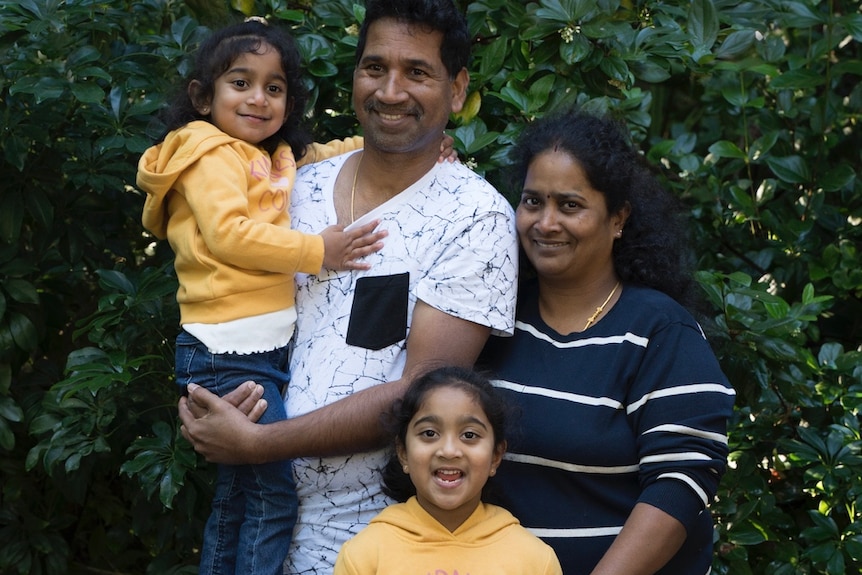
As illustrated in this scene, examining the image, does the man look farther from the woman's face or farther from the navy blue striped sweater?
the navy blue striped sweater

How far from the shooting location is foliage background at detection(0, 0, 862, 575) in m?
3.17

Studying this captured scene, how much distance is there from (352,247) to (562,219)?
48cm

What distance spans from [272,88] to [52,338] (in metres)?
1.53

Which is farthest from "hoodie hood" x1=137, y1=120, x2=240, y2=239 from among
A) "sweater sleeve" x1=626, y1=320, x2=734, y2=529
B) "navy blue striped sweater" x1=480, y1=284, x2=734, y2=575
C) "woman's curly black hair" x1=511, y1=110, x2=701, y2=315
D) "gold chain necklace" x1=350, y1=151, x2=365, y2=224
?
"sweater sleeve" x1=626, y1=320, x2=734, y2=529

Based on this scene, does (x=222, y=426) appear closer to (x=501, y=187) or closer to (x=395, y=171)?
(x=395, y=171)

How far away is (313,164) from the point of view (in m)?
3.06

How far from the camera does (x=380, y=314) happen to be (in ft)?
8.84

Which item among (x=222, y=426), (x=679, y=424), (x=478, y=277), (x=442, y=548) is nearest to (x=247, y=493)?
(x=222, y=426)

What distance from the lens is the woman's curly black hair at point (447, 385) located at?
2.55m

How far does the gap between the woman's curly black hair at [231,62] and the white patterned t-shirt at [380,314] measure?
456mm

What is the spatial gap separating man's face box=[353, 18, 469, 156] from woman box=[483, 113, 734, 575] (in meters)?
0.24

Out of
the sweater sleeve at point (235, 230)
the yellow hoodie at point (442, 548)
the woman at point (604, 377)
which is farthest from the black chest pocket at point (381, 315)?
the yellow hoodie at point (442, 548)

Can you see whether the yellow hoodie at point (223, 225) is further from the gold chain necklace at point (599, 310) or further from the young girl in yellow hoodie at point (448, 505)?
the gold chain necklace at point (599, 310)

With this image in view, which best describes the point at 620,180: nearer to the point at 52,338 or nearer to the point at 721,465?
the point at 721,465
